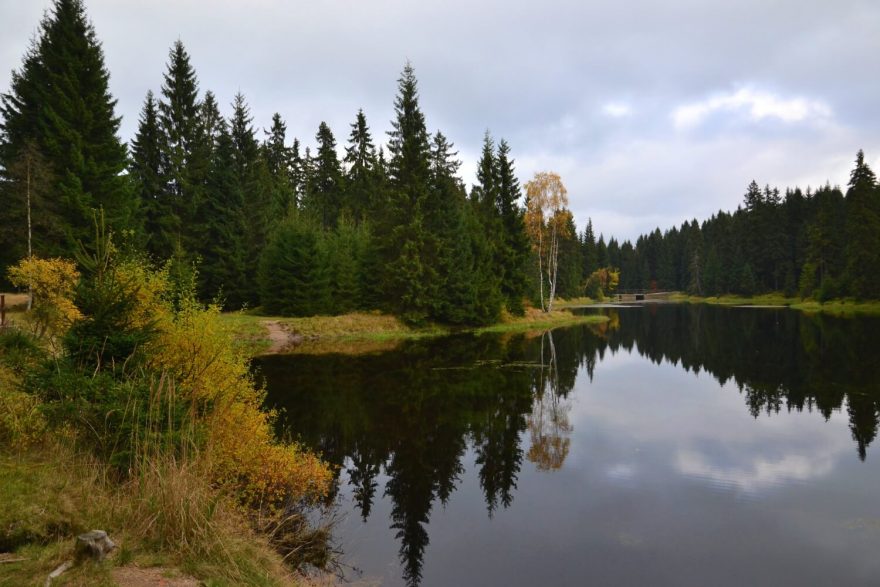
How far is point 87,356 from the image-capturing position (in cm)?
792

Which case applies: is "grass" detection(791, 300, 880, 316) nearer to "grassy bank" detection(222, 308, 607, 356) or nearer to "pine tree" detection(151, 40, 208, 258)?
"grassy bank" detection(222, 308, 607, 356)

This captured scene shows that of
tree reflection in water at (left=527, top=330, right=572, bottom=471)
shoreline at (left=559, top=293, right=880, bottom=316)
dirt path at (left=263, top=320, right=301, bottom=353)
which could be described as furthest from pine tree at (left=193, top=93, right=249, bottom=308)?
Answer: shoreline at (left=559, top=293, right=880, bottom=316)

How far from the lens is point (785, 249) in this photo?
8850 cm

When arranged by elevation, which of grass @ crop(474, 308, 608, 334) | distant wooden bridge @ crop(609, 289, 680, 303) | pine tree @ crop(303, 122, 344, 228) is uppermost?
pine tree @ crop(303, 122, 344, 228)

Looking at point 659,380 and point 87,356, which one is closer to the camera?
point 87,356

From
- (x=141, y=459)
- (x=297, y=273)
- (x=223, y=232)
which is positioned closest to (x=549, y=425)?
(x=141, y=459)

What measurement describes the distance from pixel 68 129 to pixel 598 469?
3365cm

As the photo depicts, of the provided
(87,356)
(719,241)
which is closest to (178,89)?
(87,356)

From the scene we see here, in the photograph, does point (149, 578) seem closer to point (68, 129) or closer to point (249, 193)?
point (68, 129)

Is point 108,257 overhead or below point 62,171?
below

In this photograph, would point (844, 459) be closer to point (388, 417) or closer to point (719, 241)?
point (388, 417)

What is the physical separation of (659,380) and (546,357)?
24.6ft

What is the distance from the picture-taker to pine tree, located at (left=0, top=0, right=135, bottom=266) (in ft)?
90.5

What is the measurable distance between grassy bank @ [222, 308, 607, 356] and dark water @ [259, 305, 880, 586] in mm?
6508
